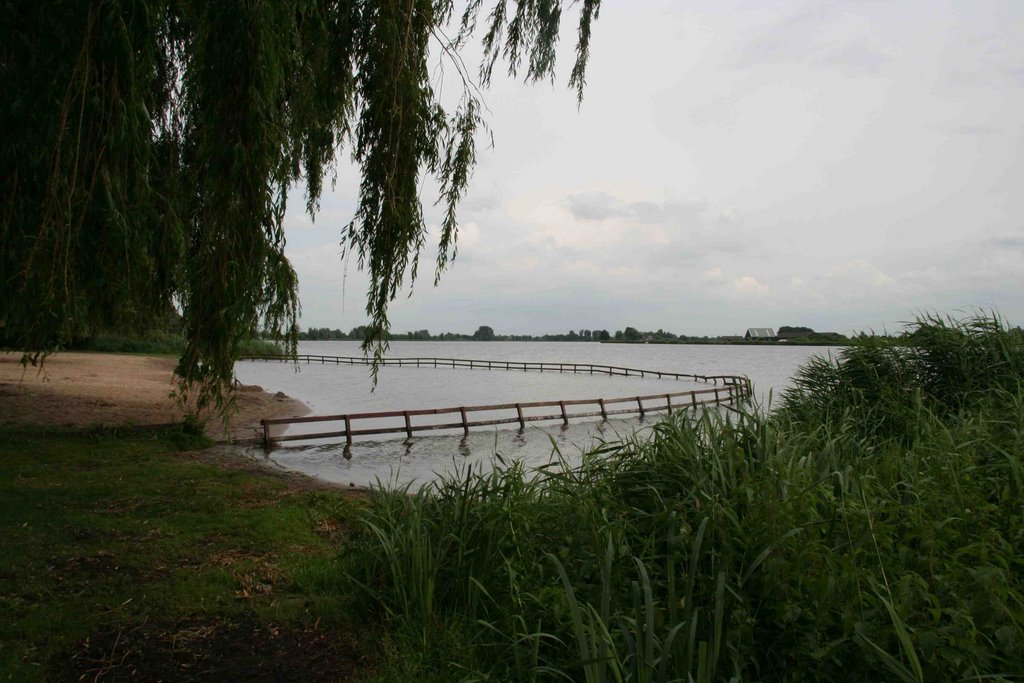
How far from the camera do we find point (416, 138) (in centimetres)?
521

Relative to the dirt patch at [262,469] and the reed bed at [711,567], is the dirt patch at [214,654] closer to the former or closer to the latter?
the reed bed at [711,567]

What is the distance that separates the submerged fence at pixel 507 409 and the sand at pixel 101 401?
2526 millimetres

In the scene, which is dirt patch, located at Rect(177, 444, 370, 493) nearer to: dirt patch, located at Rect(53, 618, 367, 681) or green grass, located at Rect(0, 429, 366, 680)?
green grass, located at Rect(0, 429, 366, 680)

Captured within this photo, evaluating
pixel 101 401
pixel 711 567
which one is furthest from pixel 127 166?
pixel 101 401

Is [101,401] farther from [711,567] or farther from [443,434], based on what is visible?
[711,567]

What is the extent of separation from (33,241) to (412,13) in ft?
10.4

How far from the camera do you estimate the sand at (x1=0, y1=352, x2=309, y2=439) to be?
52.3ft

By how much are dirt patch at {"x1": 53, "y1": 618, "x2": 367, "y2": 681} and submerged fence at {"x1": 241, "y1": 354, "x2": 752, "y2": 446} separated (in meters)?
1.98

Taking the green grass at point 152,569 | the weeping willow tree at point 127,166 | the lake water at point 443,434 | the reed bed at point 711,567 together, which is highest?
the weeping willow tree at point 127,166

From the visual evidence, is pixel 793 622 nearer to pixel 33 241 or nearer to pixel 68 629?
pixel 68 629

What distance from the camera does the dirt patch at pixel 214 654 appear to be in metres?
3.74

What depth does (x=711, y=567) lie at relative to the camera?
333 centimetres

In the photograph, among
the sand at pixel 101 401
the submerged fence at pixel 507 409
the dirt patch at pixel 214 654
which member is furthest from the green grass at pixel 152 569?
the sand at pixel 101 401

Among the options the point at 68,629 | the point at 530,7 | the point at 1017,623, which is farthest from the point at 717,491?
the point at 530,7
